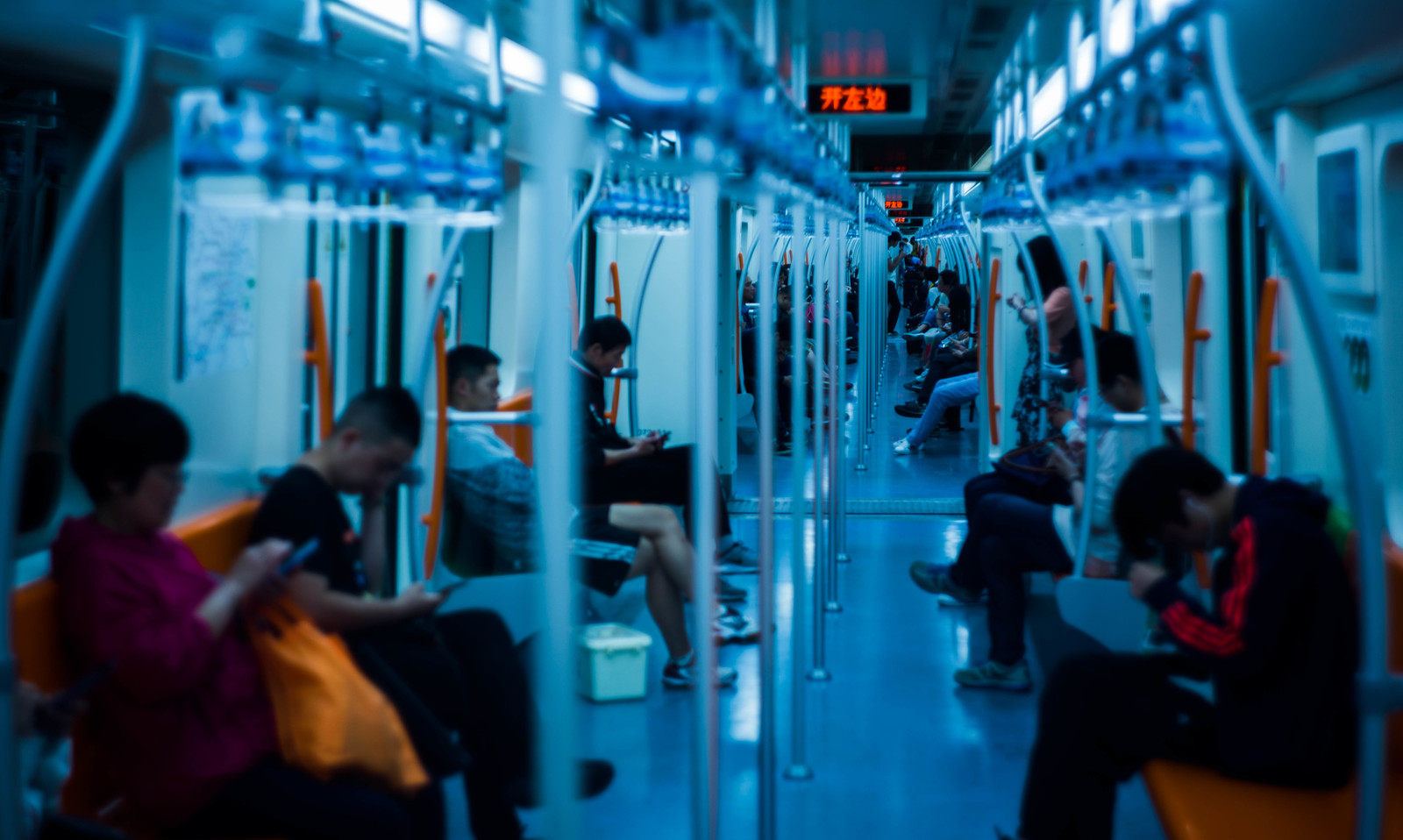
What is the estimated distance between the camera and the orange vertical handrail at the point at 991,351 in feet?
20.1

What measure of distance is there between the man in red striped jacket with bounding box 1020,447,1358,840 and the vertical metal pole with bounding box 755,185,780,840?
571 mm

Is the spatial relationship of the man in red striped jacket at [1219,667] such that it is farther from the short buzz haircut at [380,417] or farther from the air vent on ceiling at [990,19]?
the air vent on ceiling at [990,19]

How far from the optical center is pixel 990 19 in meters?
6.00

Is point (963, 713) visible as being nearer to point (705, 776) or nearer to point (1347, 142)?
point (1347, 142)

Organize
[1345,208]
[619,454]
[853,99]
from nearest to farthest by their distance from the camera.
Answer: [1345,208]
[619,454]
[853,99]

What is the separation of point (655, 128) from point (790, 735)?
8.22ft

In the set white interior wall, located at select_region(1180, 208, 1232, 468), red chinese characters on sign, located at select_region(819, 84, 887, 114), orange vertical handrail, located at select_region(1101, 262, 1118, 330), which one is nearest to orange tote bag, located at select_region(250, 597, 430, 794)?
white interior wall, located at select_region(1180, 208, 1232, 468)

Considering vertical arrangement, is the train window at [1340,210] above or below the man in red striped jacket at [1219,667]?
above

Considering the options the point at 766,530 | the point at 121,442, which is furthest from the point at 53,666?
the point at 766,530

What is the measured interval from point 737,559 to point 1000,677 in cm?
208

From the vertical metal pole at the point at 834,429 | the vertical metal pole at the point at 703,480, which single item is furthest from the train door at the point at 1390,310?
the vertical metal pole at the point at 703,480

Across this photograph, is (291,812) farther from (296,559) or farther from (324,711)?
(296,559)

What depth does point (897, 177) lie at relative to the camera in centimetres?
654

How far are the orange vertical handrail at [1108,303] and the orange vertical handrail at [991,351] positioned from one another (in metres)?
0.61
